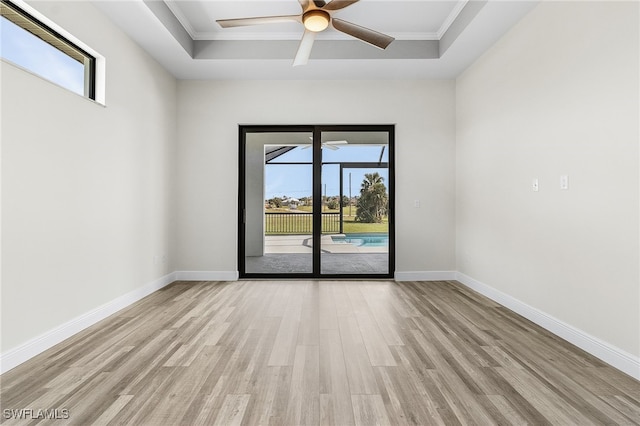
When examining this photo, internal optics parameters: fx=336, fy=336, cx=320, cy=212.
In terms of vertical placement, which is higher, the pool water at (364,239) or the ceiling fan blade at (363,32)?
the ceiling fan blade at (363,32)

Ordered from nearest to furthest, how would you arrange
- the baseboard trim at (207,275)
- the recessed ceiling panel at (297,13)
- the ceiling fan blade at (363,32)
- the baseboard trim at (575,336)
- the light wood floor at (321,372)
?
the light wood floor at (321,372), the baseboard trim at (575,336), the ceiling fan blade at (363,32), the recessed ceiling panel at (297,13), the baseboard trim at (207,275)

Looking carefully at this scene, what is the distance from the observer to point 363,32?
3.01 metres

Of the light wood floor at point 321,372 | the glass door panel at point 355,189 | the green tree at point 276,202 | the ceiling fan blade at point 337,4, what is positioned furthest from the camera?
the green tree at point 276,202

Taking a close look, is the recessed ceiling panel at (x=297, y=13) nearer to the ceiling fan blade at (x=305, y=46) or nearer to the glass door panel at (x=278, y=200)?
the ceiling fan blade at (x=305, y=46)

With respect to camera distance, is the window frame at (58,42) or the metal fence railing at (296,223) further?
the metal fence railing at (296,223)

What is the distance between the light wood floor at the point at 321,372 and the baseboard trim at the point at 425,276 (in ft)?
4.41

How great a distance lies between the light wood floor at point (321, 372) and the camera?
1643mm

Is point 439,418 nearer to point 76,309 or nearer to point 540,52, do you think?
point 76,309

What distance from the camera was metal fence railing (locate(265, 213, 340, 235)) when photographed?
15.9 ft

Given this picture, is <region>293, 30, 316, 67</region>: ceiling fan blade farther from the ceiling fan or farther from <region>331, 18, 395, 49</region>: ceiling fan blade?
<region>331, 18, 395, 49</region>: ceiling fan blade

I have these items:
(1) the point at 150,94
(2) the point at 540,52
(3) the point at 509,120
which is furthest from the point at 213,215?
(2) the point at 540,52

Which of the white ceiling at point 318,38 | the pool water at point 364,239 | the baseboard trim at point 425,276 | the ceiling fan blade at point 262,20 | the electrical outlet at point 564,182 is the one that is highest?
the white ceiling at point 318,38

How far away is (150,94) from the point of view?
12.8 feet

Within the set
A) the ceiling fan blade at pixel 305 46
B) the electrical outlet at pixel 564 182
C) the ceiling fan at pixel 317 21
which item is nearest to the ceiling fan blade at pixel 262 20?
the ceiling fan at pixel 317 21
